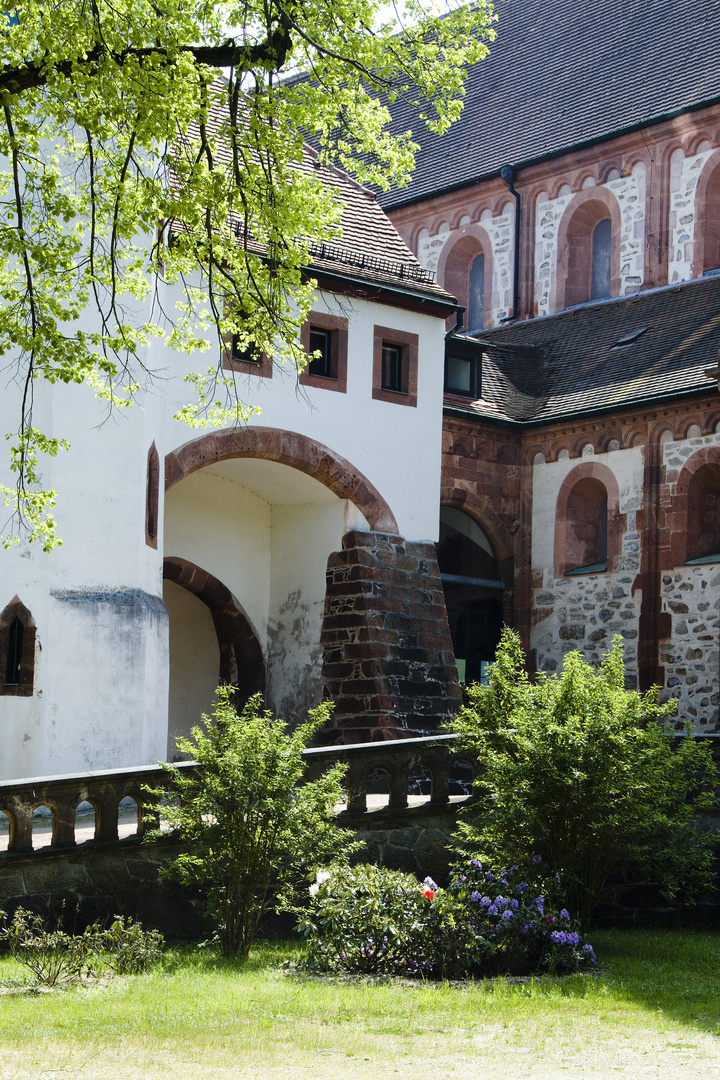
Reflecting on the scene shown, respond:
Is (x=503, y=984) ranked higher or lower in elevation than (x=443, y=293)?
lower

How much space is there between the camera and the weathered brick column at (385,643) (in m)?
19.3

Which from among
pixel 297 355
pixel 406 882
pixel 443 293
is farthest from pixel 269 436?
pixel 406 882

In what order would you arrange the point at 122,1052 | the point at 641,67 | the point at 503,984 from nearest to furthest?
1. the point at 122,1052
2. the point at 503,984
3. the point at 641,67

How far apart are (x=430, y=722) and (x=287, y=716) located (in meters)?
2.16

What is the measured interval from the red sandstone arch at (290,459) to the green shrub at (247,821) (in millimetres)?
7443

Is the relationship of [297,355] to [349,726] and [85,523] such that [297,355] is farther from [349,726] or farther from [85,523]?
[349,726]

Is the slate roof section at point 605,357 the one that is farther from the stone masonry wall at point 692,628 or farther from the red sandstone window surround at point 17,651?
the red sandstone window surround at point 17,651

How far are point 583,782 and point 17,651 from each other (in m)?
6.30

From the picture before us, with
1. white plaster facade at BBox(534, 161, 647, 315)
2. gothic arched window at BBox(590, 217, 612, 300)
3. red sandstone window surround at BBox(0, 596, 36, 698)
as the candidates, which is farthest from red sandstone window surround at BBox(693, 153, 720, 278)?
red sandstone window surround at BBox(0, 596, 36, 698)

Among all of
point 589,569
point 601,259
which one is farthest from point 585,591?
point 601,259

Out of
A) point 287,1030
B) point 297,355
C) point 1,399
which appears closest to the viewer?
point 287,1030

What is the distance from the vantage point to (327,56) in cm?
1077

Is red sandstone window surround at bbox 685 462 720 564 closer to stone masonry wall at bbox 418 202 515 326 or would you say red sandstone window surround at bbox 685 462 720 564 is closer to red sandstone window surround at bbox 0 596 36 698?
stone masonry wall at bbox 418 202 515 326

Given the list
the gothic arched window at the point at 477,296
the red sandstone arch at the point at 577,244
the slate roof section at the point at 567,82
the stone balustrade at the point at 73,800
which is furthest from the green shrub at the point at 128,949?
the gothic arched window at the point at 477,296
